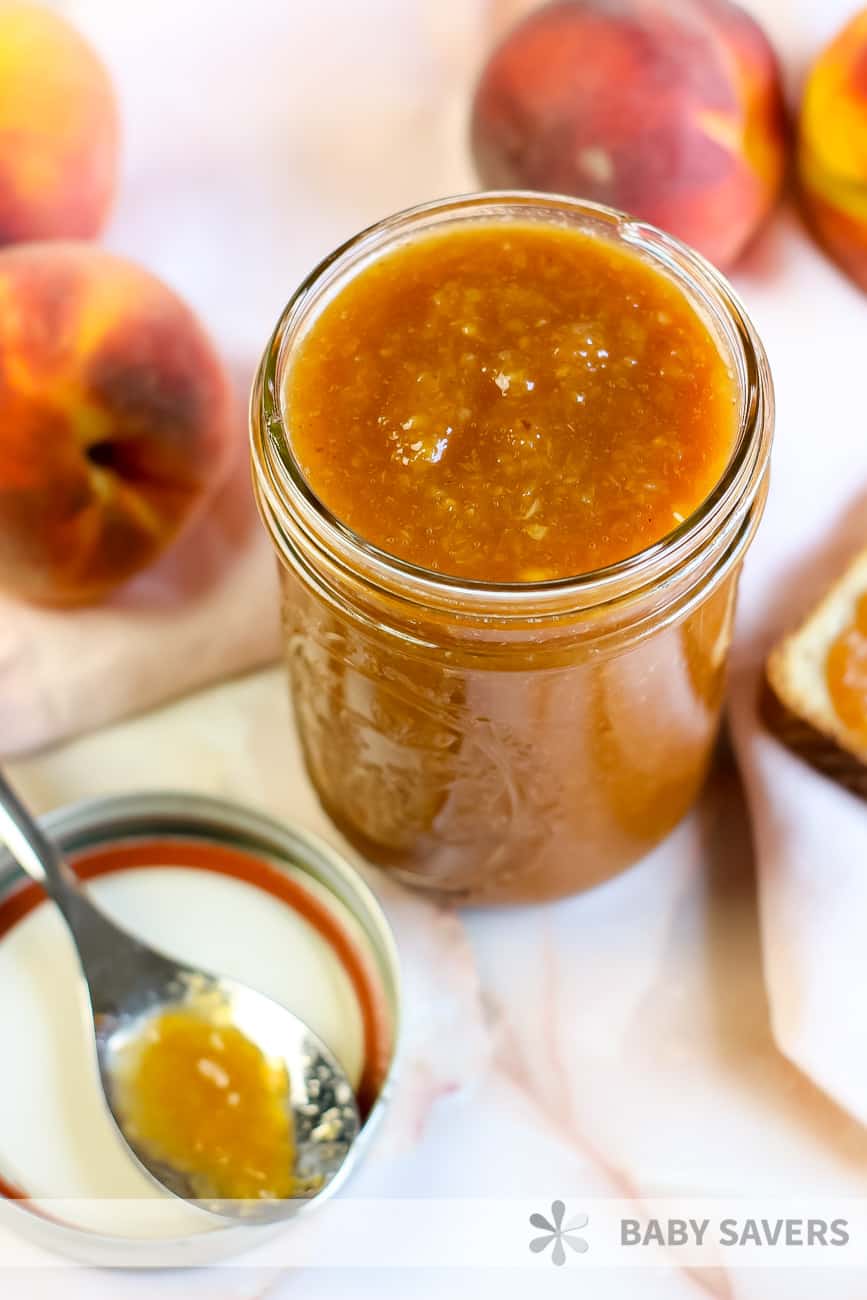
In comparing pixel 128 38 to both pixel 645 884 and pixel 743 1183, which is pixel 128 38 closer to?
pixel 645 884

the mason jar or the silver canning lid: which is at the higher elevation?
the mason jar

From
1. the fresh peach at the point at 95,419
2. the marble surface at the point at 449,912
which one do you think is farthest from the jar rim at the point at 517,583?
the marble surface at the point at 449,912

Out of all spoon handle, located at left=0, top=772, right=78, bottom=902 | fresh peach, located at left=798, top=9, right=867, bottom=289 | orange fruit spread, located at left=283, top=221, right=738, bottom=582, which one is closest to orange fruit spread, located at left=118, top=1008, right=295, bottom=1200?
spoon handle, located at left=0, top=772, right=78, bottom=902

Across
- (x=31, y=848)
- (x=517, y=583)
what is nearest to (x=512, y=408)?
(x=517, y=583)

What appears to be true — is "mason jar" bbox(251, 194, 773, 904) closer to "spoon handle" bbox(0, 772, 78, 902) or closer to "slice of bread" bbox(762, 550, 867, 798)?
"slice of bread" bbox(762, 550, 867, 798)

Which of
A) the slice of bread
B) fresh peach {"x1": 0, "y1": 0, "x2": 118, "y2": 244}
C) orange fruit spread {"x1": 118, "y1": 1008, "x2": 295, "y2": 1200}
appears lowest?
orange fruit spread {"x1": 118, "y1": 1008, "x2": 295, "y2": 1200}

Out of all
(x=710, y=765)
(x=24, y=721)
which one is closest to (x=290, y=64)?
(x=24, y=721)

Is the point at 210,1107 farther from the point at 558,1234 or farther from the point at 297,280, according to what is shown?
the point at 297,280
